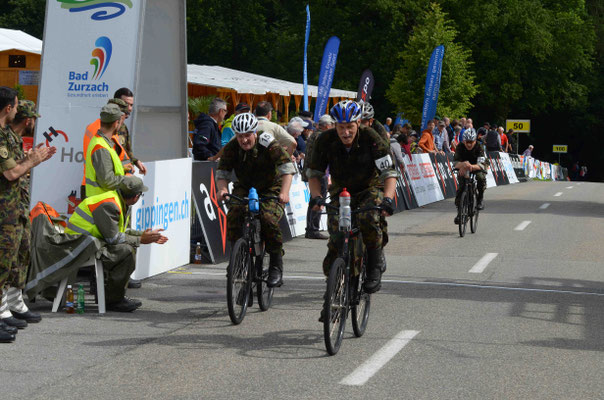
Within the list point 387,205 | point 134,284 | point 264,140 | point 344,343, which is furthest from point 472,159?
point 344,343

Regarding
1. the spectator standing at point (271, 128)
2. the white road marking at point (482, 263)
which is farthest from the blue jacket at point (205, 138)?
the white road marking at point (482, 263)

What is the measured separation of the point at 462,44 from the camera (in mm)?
58844

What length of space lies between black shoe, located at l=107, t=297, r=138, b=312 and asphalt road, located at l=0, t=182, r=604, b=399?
97 millimetres

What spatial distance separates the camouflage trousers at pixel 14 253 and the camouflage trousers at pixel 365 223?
2.48 metres

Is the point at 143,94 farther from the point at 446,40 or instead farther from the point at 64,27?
the point at 446,40

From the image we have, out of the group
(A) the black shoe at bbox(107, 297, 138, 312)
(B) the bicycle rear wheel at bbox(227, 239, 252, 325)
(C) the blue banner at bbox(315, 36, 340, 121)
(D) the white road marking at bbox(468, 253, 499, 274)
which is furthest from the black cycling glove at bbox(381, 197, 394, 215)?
(C) the blue banner at bbox(315, 36, 340, 121)

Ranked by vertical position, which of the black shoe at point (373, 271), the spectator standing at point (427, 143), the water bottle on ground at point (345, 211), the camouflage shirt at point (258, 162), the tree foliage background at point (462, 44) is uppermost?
the tree foliage background at point (462, 44)

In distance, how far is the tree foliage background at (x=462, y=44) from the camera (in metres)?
57.6

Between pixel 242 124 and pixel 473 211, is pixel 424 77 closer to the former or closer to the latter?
pixel 473 211

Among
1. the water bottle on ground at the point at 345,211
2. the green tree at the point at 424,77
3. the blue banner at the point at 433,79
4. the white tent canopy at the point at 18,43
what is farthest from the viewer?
the green tree at the point at 424,77

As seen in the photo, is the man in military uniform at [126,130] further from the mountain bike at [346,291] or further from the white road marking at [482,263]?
the white road marking at [482,263]

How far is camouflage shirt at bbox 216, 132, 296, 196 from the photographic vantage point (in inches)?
358

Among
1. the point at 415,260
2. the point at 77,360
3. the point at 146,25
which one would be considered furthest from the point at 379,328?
the point at 146,25

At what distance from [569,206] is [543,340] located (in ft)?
59.2
